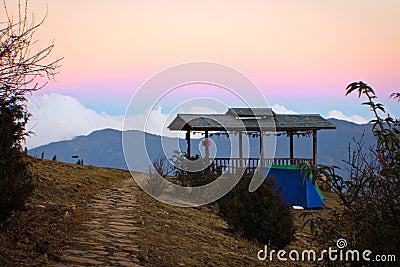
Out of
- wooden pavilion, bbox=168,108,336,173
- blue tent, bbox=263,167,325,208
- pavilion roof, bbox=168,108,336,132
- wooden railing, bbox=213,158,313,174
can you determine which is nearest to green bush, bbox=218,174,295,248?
wooden railing, bbox=213,158,313,174

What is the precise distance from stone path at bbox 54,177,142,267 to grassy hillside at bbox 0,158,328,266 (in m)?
0.08

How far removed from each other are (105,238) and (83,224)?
755mm

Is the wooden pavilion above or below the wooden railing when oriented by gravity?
above

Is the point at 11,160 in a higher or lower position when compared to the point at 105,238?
higher

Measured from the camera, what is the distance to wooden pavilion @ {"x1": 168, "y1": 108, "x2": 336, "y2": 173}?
62.0ft

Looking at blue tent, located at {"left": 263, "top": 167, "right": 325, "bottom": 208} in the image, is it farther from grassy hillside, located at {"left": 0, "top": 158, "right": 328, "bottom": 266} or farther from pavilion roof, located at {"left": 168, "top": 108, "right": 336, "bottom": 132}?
grassy hillside, located at {"left": 0, "top": 158, "right": 328, "bottom": 266}

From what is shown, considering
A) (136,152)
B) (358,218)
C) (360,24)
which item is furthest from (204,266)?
(360,24)

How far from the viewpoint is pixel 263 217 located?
8961 millimetres

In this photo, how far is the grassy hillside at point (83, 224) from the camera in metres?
5.10

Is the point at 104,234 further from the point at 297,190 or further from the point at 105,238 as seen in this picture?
the point at 297,190

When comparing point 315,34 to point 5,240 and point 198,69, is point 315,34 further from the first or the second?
point 5,240

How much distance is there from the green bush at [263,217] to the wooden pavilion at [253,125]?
894cm

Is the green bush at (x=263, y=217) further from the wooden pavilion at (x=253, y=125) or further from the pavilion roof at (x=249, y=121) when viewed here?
the pavilion roof at (x=249, y=121)

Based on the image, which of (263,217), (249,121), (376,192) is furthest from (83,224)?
(249,121)
